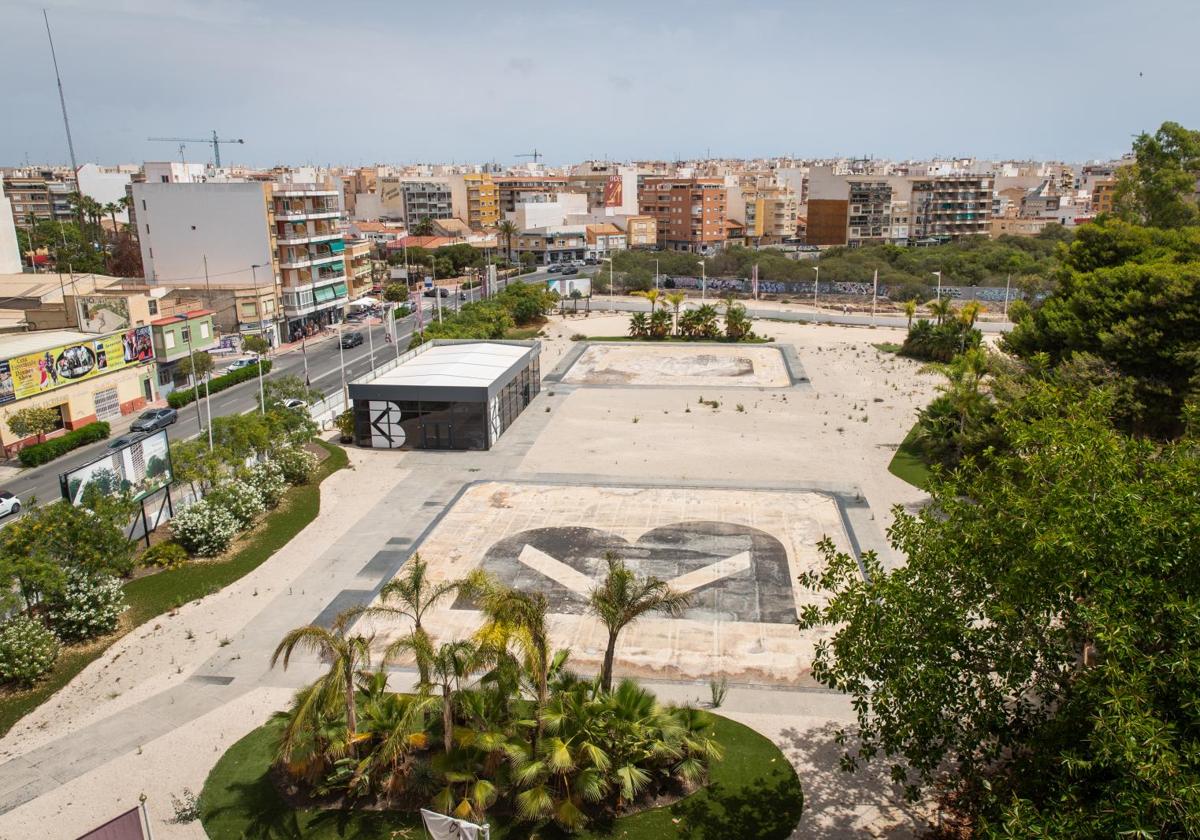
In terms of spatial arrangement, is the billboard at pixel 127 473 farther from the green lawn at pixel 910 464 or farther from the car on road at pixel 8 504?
the green lawn at pixel 910 464

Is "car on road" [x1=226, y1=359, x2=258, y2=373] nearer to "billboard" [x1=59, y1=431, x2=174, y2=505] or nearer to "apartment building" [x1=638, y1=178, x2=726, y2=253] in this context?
"billboard" [x1=59, y1=431, x2=174, y2=505]

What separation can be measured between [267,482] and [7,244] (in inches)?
2114

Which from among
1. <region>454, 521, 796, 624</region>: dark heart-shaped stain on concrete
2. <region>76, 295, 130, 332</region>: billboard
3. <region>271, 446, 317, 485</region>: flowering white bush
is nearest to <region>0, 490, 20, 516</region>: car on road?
<region>271, 446, 317, 485</region>: flowering white bush

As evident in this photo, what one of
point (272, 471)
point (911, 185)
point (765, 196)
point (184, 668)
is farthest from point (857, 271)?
point (184, 668)

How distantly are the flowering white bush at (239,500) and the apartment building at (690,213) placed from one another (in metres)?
109

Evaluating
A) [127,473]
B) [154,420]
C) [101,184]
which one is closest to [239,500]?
[127,473]

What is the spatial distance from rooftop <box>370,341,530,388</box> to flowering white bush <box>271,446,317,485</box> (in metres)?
5.96

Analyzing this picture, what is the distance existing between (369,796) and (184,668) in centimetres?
772

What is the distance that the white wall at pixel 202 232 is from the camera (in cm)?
6619

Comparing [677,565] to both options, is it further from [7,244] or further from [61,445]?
[7,244]

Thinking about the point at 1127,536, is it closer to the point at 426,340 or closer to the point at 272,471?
the point at 272,471

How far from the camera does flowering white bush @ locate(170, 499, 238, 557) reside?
26672mm

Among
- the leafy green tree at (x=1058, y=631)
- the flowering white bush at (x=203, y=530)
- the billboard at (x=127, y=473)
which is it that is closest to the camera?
the leafy green tree at (x=1058, y=631)

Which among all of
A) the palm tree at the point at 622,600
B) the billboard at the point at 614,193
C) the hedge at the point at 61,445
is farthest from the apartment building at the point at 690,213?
the palm tree at the point at 622,600
